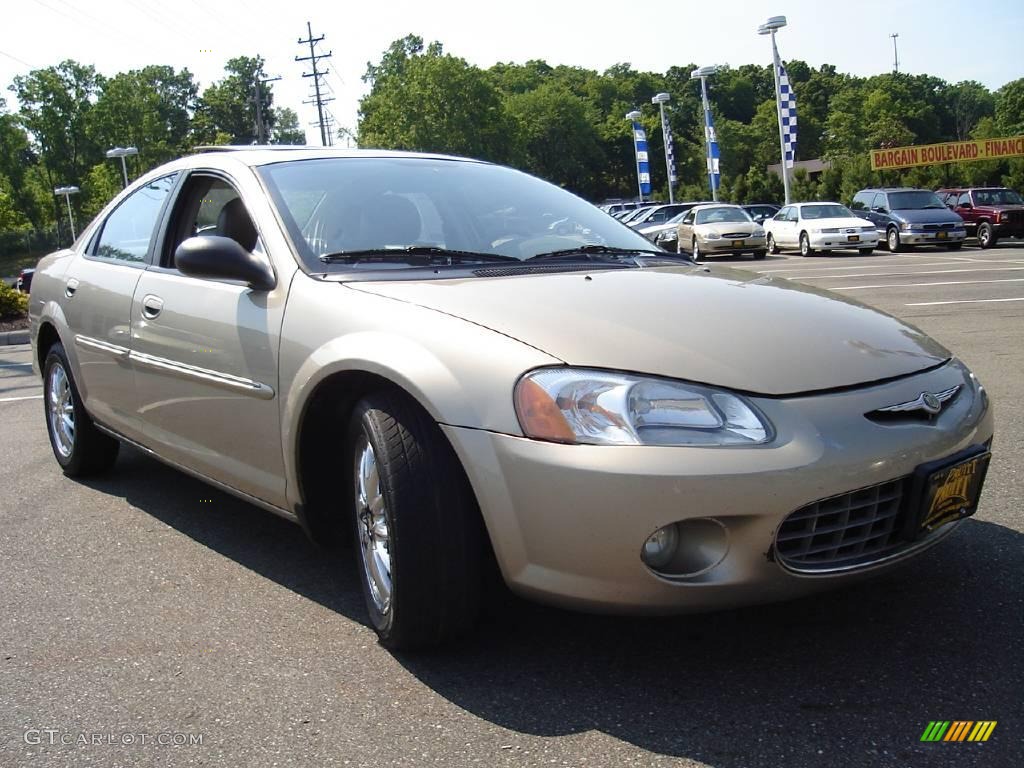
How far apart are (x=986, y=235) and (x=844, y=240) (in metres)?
3.64

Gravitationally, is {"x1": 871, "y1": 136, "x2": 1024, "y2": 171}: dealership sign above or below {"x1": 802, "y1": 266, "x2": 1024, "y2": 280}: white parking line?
above

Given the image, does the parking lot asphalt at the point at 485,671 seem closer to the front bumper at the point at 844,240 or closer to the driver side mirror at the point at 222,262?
the driver side mirror at the point at 222,262

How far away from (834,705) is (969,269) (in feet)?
58.0

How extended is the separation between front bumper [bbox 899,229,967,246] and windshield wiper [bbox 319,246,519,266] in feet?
80.5

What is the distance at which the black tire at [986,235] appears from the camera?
2611 centimetres

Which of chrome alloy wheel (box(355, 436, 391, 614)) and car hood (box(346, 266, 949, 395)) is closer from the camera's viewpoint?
car hood (box(346, 266, 949, 395))

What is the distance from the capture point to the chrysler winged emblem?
8.63 ft

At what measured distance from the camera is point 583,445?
7.92ft

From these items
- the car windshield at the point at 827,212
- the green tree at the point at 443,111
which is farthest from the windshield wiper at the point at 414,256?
the green tree at the point at 443,111

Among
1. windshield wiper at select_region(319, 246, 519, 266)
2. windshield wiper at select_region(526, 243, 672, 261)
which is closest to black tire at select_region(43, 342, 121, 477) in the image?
windshield wiper at select_region(319, 246, 519, 266)

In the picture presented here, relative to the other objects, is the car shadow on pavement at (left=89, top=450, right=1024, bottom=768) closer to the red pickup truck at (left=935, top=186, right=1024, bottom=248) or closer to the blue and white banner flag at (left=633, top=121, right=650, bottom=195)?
the red pickup truck at (left=935, top=186, right=1024, bottom=248)

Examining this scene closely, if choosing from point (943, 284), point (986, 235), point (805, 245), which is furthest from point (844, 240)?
point (943, 284)

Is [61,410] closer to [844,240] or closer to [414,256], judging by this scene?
[414,256]

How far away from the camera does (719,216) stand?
88.2ft
